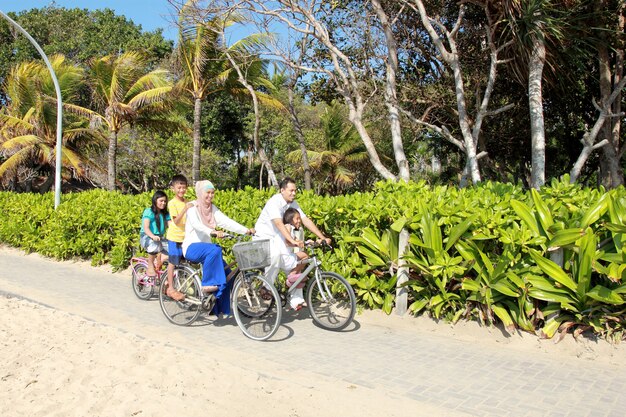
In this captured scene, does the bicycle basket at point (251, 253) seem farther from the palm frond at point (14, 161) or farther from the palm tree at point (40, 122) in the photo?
the palm frond at point (14, 161)

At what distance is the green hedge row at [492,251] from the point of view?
198 inches

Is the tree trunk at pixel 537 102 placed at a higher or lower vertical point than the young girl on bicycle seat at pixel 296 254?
higher

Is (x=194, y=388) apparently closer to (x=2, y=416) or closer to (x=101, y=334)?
(x=2, y=416)

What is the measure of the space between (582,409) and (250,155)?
1313 inches

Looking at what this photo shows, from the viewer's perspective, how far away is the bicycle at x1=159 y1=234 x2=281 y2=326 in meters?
5.77

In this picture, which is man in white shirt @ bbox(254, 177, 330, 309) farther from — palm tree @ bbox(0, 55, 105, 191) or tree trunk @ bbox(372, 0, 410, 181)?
palm tree @ bbox(0, 55, 105, 191)

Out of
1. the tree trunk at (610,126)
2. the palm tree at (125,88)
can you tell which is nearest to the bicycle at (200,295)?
the tree trunk at (610,126)

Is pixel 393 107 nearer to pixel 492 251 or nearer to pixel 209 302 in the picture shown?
pixel 492 251

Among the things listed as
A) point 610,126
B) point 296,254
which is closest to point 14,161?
point 296,254

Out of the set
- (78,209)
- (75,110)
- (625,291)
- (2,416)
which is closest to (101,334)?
(2,416)

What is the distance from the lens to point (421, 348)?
5.47 metres

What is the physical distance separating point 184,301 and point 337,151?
74.3 feet

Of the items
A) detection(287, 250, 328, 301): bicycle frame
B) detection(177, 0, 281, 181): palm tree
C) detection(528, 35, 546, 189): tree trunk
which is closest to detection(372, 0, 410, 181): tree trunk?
detection(528, 35, 546, 189): tree trunk

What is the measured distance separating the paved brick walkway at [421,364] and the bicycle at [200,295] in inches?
7.9
